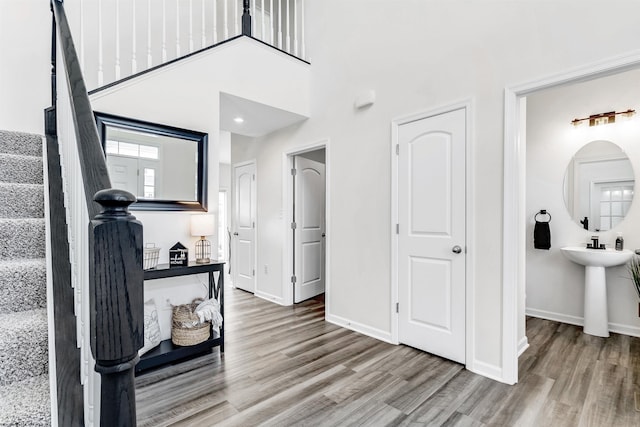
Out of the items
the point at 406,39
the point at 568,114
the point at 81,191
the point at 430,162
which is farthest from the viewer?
the point at 568,114

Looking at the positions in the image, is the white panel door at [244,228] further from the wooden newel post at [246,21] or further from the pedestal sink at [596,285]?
the pedestal sink at [596,285]

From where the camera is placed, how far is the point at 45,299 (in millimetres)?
1344

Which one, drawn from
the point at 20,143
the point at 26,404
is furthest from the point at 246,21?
the point at 26,404

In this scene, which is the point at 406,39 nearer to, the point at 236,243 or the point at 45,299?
the point at 45,299

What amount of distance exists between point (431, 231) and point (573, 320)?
2.17 meters

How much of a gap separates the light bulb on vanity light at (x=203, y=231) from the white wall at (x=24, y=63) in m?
1.79

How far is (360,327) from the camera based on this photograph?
3359 millimetres

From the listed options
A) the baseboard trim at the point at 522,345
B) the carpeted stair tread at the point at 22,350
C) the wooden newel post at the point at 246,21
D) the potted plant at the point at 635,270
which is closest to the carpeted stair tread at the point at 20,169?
the carpeted stair tread at the point at 22,350

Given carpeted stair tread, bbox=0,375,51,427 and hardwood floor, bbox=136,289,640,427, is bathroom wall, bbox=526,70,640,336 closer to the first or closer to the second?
hardwood floor, bbox=136,289,640,427

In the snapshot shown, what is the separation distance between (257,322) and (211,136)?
6.71 feet

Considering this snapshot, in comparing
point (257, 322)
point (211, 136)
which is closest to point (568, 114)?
point (211, 136)

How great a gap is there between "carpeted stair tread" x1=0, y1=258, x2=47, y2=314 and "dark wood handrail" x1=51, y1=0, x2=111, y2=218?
80cm

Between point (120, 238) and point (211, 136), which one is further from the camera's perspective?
point (211, 136)

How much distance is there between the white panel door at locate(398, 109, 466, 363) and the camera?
2.62 meters
